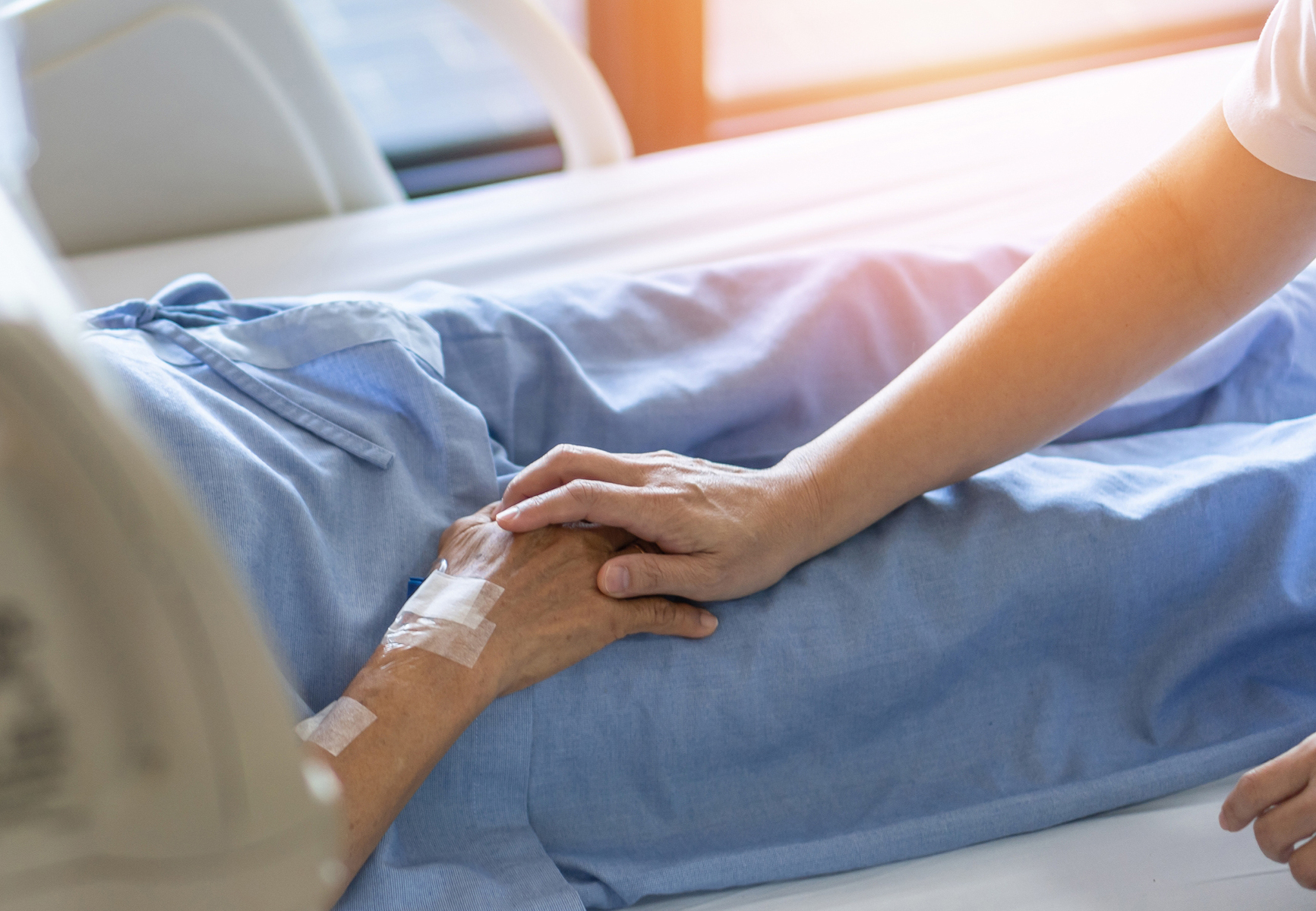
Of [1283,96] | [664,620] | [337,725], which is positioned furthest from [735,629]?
[1283,96]

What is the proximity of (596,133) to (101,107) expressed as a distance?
79cm

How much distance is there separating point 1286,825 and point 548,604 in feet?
1.70

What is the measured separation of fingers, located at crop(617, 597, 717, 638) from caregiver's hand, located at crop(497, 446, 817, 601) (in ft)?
0.04

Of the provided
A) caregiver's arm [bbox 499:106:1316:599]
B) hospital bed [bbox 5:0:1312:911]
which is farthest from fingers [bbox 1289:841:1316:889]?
hospital bed [bbox 5:0:1312:911]

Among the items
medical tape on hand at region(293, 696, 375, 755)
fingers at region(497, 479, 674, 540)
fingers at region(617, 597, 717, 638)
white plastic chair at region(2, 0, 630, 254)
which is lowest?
fingers at region(617, 597, 717, 638)

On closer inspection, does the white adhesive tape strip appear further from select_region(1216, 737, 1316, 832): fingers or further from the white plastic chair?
the white plastic chair

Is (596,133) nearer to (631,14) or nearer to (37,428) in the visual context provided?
(631,14)

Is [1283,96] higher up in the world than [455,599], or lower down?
higher up

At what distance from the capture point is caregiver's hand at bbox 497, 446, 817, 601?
0.81m

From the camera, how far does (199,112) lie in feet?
5.33

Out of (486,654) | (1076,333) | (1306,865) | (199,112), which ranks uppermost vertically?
(199,112)

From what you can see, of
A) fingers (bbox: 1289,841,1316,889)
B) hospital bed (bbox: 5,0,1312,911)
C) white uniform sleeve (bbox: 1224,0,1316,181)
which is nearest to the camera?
fingers (bbox: 1289,841,1316,889)

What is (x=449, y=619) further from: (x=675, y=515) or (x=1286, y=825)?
(x=1286, y=825)

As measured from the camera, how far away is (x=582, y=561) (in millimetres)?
828
